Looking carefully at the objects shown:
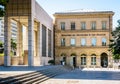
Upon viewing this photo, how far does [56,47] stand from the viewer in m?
63.2

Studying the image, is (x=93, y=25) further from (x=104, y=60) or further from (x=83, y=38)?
(x=104, y=60)

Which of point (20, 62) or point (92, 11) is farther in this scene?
point (92, 11)

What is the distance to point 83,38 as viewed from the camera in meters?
62.2

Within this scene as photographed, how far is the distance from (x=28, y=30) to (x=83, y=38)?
2430 centimetres

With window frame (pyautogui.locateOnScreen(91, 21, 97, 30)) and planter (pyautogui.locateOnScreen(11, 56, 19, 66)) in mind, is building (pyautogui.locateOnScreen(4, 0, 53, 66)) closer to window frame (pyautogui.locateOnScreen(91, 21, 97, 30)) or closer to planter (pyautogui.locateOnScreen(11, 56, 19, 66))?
planter (pyautogui.locateOnScreen(11, 56, 19, 66))

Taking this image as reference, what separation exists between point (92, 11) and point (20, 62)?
79.0 ft

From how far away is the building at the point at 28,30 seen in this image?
130ft

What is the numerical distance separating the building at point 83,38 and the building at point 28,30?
647cm

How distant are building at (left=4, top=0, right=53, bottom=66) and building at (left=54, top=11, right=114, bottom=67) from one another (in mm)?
6467

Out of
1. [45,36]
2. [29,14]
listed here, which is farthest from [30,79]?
[45,36]

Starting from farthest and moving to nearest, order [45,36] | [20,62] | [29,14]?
[45,36] < [20,62] < [29,14]

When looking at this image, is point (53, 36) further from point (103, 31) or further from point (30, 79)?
point (30, 79)

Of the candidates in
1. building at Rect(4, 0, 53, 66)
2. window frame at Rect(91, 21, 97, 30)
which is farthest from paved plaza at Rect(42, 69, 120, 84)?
window frame at Rect(91, 21, 97, 30)

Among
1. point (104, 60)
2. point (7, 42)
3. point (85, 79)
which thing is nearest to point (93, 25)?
point (104, 60)
